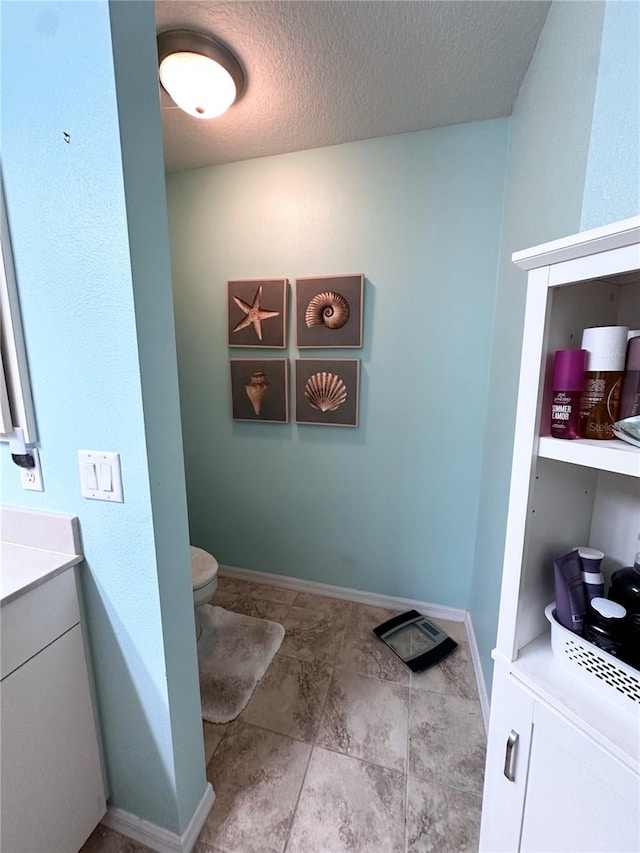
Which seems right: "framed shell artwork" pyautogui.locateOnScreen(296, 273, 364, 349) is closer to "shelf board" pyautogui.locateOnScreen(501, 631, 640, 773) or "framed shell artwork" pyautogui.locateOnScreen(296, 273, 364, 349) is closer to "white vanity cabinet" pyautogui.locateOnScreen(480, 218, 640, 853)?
"white vanity cabinet" pyautogui.locateOnScreen(480, 218, 640, 853)

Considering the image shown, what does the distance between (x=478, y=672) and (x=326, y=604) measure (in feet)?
2.77

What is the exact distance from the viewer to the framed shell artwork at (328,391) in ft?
6.09

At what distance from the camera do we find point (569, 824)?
563 mm

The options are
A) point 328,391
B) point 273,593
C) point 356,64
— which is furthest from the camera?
point 273,593

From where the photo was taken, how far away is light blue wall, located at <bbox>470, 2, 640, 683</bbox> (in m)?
0.68

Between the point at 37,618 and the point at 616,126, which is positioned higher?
the point at 616,126

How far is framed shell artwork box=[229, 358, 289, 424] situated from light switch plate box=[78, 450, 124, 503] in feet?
4.04

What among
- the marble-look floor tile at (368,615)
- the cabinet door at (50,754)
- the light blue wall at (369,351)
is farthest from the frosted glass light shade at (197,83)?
the marble-look floor tile at (368,615)

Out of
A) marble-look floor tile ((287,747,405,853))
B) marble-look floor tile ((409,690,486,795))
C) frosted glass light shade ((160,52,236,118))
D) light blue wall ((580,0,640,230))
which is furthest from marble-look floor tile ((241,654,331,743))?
frosted glass light shade ((160,52,236,118))

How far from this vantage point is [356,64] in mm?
1271

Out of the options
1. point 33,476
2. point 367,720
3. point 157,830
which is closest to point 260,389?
point 33,476

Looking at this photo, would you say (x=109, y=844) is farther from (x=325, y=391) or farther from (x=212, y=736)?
(x=325, y=391)

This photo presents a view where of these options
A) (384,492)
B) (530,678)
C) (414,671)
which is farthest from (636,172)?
(414,671)

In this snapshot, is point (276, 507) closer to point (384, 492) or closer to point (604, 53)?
point (384, 492)
